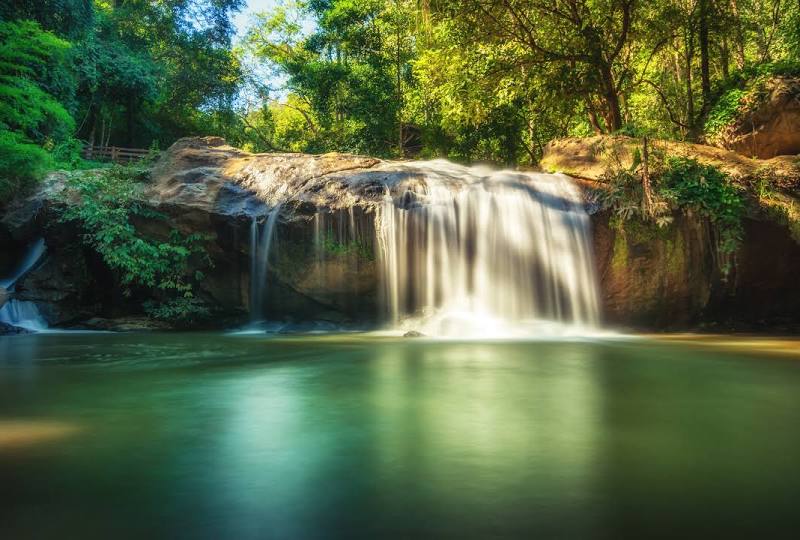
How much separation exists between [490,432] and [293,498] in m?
1.40

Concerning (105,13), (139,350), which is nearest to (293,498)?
(139,350)

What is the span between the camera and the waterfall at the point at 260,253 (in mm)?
11055

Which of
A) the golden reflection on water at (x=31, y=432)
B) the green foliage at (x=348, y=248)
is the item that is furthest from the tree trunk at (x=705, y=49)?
the golden reflection on water at (x=31, y=432)

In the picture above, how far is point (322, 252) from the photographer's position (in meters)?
11.0

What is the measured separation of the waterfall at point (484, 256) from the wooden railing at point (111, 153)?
815 inches

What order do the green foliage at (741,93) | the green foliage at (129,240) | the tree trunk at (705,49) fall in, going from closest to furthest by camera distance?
the green foliage at (129,240) → the green foliage at (741,93) → the tree trunk at (705,49)

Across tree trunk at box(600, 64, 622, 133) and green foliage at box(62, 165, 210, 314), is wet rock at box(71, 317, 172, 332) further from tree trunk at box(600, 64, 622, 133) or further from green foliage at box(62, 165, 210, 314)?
tree trunk at box(600, 64, 622, 133)

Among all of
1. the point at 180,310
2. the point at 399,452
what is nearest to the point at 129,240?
Answer: the point at 180,310

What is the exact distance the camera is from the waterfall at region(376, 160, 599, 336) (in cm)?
1055

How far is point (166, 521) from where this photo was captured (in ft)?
6.21

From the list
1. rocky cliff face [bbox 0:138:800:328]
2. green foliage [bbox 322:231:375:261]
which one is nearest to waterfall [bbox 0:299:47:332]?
rocky cliff face [bbox 0:138:800:328]

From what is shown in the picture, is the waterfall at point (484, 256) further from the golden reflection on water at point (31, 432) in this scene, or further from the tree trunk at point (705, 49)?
the golden reflection on water at point (31, 432)

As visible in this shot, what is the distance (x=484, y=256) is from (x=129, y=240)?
7217mm

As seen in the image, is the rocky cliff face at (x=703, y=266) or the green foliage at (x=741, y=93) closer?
the rocky cliff face at (x=703, y=266)
